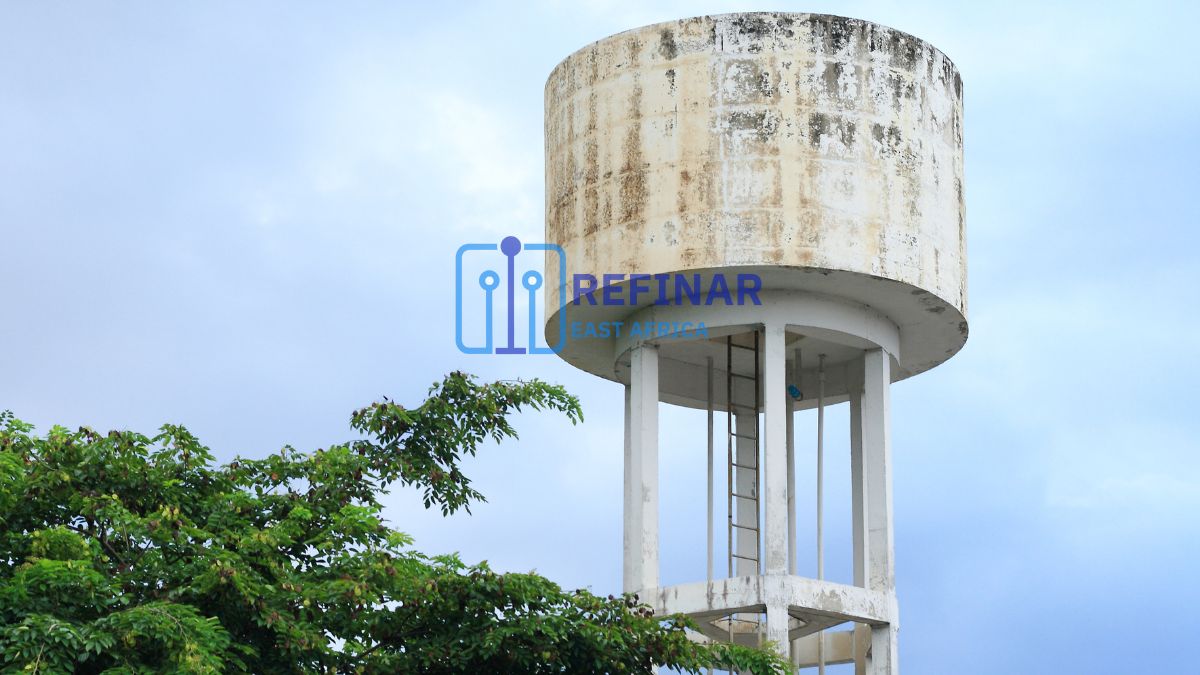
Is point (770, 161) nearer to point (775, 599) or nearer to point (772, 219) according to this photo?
point (772, 219)

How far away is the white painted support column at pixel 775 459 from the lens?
2289cm

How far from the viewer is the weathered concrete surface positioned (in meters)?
22.9

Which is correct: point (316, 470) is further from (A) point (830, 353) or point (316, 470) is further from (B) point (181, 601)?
(A) point (830, 353)

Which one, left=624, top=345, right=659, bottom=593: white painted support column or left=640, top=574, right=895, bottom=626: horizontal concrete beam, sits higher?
left=624, top=345, right=659, bottom=593: white painted support column

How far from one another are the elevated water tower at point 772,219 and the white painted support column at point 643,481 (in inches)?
0.9

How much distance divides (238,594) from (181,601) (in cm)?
67

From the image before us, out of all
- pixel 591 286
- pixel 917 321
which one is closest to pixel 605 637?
pixel 591 286

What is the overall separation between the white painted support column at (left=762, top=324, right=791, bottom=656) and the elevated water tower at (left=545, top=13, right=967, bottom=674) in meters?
0.03

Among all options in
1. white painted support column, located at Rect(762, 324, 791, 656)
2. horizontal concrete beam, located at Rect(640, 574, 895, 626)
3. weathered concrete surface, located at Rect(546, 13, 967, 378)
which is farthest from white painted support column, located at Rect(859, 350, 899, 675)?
white painted support column, located at Rect(762, 324, 791, 656)

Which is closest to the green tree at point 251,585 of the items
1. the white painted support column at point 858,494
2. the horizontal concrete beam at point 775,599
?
the horizontal concrete beam at point 775,599

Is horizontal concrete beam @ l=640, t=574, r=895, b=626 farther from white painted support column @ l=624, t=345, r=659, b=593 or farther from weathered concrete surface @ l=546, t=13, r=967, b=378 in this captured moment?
weathered concrete surface @ l=546, t=13, r=967, b=378

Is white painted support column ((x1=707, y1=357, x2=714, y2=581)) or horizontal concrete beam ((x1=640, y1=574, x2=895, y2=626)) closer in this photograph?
horizontal concrete beam ((x1=640, y1=574, x2=895, y2=626))

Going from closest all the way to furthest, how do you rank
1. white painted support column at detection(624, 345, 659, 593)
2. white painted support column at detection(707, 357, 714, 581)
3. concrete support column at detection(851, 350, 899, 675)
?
concrete support column at detection(851, 350, 899, 675), white painted support column at detection(624, 345, 659, 593), white painted support column at detection(707, 357, 714, 581)

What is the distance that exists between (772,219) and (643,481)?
363cm
